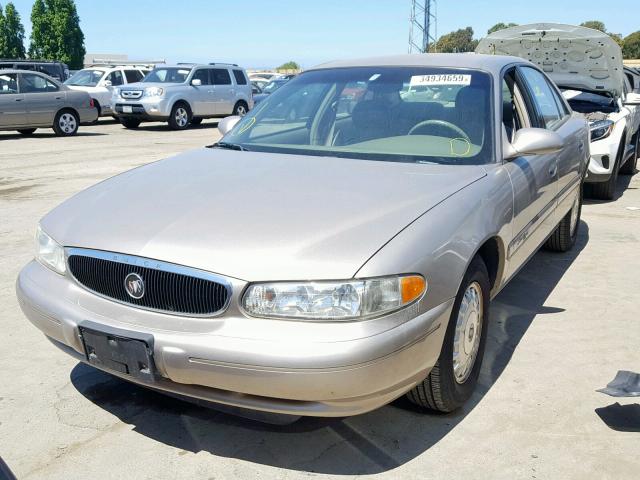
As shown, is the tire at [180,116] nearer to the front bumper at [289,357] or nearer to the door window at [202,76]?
the door window at [202,76]

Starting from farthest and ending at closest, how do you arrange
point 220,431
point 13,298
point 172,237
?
point 13,298 → point 220,431 → point 172,237

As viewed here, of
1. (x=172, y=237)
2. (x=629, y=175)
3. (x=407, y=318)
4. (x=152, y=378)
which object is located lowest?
(x=629, y=175)

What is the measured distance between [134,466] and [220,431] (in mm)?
407

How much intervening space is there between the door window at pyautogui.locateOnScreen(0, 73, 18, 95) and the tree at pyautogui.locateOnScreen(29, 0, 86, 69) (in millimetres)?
51917

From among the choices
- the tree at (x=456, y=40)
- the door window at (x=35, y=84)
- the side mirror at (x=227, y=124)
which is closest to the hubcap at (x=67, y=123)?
the door window at (x=35, y=84)

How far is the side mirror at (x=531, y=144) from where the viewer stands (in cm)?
365

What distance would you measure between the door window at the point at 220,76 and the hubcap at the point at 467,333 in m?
18.6

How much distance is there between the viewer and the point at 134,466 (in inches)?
109

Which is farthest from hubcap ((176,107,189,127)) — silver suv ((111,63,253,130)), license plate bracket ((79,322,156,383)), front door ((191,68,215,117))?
license plate bracket ((79,322,156,383))

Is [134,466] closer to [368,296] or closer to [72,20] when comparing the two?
[368,296]

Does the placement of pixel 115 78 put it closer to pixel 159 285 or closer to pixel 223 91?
pixel 223 91

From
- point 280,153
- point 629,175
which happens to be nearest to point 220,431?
point 280,153

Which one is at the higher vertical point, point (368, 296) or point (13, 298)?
point (368, 296)

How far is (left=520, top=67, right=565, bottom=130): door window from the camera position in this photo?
4.72m
